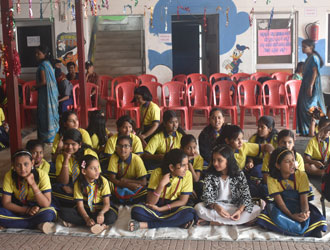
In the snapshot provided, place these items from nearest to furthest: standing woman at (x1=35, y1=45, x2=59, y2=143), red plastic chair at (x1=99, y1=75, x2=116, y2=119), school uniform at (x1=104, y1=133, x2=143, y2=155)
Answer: school uniform at (x1=104, y1=133, x2=143, y2=155) → standing woman at (x1=35, y1=45, x2=59, y2=143) → red plastic chair at (x1=99, y1=75, x2=116, y2=119)

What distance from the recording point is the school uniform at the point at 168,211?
3.52 m

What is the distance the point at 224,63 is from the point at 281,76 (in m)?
1.42

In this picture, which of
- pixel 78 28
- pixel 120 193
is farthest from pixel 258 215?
pixel 78 28

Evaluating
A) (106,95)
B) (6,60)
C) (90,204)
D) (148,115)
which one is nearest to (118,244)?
(90,204)

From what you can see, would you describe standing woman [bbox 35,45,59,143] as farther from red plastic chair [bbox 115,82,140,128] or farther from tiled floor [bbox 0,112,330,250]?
tiled floor [bbox 0,112,330,250]

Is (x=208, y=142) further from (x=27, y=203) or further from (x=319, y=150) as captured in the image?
(x=27, y=203)

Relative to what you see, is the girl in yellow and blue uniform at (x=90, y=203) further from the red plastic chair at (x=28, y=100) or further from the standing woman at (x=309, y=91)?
the red plastic chair at (x=28, y=100)

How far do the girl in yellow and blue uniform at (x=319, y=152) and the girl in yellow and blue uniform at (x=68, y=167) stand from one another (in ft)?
7.23

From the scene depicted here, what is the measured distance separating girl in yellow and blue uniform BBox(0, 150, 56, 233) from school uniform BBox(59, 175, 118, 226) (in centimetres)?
13

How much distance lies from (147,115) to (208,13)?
5.05 metres

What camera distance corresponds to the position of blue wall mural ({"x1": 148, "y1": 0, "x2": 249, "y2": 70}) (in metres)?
9.76

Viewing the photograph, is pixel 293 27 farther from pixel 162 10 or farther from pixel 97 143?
pixel 97 143

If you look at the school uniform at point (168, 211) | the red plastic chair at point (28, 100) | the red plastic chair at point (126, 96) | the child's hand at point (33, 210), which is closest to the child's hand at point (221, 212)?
the school uniform at point (168, 211)

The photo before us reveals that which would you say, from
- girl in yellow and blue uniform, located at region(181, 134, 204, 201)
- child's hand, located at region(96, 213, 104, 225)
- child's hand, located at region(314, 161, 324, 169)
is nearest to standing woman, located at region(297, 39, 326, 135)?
child's hand, located at region(314, 161, 324, 169)
